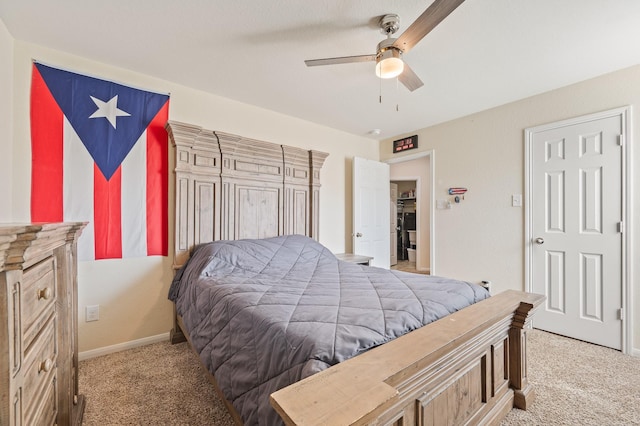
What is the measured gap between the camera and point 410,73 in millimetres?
1911

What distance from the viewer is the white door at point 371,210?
3.93m

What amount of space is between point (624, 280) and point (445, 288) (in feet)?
6.41

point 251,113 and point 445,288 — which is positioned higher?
point 251,113

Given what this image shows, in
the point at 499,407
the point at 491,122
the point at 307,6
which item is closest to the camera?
the point at 499,407

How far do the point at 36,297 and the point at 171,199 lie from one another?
1.85 m

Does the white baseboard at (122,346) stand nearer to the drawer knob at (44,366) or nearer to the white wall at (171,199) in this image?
the white wall at (171,199)

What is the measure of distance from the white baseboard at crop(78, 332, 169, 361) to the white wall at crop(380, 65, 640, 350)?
130 inches

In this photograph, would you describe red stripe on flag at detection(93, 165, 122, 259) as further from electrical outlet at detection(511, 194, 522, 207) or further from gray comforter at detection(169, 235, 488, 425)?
electrical outlet at detection(511, 194, 522, 207)

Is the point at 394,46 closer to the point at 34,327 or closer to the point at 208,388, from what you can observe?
the point at 34,327

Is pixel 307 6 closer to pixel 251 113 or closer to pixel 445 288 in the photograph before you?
pixel 251 113

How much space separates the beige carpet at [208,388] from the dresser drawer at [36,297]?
38.4 inches

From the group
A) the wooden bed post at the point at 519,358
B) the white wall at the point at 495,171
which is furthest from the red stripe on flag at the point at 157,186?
the white wall at the point at 495,171

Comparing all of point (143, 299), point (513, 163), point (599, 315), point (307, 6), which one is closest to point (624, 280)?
point (599, 315)

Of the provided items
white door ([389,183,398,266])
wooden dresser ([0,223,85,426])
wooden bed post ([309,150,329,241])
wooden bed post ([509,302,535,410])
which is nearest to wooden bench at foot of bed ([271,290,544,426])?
wooden bed post ([509,302,535,410])
